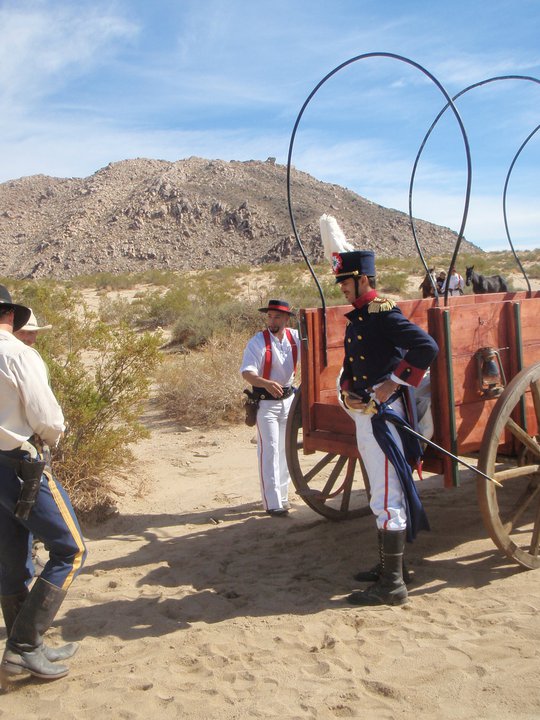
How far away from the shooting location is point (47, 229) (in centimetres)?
6359

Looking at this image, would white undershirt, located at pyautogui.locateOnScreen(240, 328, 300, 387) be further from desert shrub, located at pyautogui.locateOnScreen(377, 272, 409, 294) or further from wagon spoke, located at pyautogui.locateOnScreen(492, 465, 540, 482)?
desert shrub, located at pyautogui.locateOnScreen(377, 272, 409, 294)

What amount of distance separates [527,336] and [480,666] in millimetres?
2021

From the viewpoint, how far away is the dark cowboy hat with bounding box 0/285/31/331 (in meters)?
3.22

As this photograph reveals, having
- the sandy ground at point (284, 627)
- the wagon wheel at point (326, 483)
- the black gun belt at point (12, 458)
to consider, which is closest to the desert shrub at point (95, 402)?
the sandy ground at point (284, 627)

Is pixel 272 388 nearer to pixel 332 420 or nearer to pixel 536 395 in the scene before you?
pixel 332 420

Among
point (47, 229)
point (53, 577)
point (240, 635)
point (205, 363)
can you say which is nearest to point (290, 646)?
point (240, 635)

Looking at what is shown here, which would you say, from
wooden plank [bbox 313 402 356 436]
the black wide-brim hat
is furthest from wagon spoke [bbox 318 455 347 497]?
the black wide-brim hat

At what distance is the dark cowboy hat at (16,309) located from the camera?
10.6ft

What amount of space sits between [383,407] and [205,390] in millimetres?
5169

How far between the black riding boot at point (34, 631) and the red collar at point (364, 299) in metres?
2.03

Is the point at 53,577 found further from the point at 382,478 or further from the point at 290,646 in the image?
the point at 382,478

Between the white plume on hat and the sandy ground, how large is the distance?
190cm

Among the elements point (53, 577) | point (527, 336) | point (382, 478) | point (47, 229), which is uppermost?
point (47, 229)

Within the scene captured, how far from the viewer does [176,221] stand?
61.0 metres
